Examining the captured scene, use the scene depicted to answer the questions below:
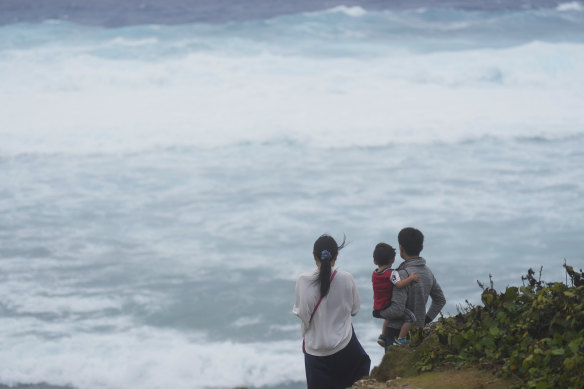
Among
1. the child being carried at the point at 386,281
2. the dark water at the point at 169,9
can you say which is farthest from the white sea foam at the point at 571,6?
the child being carried at the point at 386,281

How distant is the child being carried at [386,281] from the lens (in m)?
4.69

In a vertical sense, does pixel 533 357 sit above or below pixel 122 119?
below

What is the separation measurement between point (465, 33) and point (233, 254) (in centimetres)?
2600

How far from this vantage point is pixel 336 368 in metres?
4.55

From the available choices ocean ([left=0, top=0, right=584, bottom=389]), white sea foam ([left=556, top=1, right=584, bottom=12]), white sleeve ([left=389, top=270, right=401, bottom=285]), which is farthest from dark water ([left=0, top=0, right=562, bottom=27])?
white sleeve ([left=389, top=270, right=401, bottom=285])

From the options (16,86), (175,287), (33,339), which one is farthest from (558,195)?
(16,86)

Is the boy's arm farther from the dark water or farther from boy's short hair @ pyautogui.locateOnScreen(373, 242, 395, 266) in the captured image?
the dark water

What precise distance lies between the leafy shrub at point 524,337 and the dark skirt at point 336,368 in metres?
0.40

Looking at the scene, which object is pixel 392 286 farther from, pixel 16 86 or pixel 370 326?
pixel 16 86

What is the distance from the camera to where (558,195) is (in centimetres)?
1395

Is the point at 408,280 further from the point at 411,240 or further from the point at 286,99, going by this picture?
the point at 286,99

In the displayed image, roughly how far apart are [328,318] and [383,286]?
0.52 meters

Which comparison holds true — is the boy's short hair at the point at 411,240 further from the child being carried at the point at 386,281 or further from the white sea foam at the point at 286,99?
the white sea foam at the point at 286,99

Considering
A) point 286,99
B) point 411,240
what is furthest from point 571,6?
point 411,240
